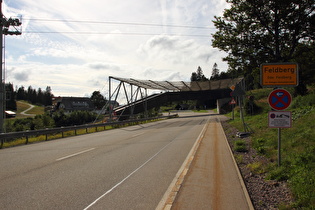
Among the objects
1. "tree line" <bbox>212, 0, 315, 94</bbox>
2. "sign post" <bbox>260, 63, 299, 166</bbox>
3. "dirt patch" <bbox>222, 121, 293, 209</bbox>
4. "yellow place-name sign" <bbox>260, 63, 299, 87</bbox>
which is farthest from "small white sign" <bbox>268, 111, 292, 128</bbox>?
"tree line" <bbox>212, 0, 315, 94</bbox>

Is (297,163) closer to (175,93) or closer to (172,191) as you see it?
(172,191)

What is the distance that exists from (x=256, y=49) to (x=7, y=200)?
18026mm

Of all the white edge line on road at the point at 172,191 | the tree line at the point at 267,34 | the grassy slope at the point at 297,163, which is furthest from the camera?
the tree line at the point at 267,34

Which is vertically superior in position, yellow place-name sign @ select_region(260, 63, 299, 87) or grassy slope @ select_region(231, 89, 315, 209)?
yellow place-name sign @ select_region(260, 63, 299, 87)

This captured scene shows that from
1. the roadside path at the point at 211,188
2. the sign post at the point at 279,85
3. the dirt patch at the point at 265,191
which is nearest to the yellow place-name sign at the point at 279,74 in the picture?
the sign post at the point at 279,85

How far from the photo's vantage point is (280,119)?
21.8 feet

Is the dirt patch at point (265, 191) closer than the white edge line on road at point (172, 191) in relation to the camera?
No

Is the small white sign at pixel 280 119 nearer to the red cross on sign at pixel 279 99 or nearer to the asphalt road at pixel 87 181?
the red cross on sign at pixel 279 99

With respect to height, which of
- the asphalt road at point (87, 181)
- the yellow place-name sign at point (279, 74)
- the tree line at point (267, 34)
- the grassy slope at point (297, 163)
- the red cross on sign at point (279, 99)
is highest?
the tree line at point (267, 34)

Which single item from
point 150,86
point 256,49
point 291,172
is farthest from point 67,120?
point 291,172

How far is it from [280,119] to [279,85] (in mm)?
1105

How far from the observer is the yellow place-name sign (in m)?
6.95

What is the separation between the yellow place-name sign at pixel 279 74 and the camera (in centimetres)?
695

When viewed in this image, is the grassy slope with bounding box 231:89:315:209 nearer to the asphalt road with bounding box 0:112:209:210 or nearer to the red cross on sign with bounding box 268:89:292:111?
the red cross on sign with bounding box 268:89:292:111
